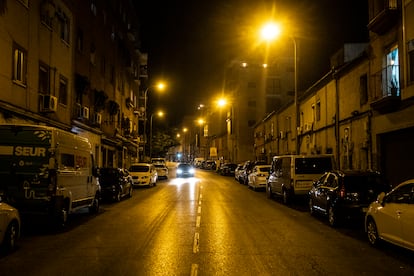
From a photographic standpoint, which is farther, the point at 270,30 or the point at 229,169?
the point at 229,169

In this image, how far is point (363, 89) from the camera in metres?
23.0

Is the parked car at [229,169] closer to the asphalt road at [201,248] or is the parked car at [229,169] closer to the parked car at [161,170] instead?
the parked car at [161,170]

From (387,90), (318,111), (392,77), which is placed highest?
(318,111)

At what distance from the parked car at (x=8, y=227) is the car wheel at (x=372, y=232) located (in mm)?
7528

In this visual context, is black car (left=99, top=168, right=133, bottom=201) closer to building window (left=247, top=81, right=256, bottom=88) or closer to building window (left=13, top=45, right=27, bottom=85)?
Answer: building window (left=13, top=45, right=27, bottom=85)

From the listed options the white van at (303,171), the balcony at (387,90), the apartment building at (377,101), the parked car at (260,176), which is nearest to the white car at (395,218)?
the apartment building at (377,101)

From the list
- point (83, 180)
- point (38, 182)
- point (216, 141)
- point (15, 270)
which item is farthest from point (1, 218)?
point (216, 141)

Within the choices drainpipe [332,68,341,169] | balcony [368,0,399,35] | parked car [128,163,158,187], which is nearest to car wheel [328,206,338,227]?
balcony [368,0,399,35]

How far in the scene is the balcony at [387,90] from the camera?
60.6ft

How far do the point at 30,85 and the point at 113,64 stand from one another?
2084 centimetres

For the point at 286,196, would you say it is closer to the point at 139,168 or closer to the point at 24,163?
the point at 24,163

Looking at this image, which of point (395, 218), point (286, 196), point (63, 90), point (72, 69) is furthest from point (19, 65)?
point (395, 218)

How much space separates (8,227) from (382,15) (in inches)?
614

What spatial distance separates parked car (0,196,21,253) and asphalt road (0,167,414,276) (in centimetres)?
25
